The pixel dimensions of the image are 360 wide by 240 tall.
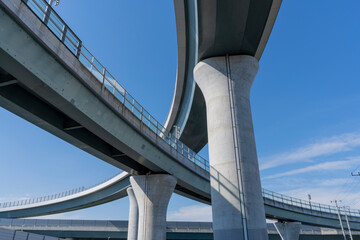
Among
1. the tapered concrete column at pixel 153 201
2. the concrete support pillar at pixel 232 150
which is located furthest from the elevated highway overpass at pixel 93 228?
the concrete support pillar at pixel 232 150

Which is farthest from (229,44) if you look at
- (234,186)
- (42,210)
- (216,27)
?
(42,210)

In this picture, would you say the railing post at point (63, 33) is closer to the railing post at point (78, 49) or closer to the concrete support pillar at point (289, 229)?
the railing post at point (78, 49)

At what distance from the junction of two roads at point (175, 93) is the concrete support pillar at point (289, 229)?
87.9 feet

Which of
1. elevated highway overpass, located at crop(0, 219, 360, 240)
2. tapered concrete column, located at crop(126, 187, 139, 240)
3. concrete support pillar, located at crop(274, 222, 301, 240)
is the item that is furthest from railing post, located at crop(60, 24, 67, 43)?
concrete support pillar, located at crop(274, 222, 301, 240)

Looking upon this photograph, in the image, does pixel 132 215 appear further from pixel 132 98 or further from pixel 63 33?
pixel 63 33

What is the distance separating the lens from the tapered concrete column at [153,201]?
20484mm

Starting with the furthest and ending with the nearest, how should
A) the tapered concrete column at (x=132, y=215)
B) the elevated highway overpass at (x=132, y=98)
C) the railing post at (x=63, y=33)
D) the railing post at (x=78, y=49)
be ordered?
the tapered concrete column at (x=132, y=215) < the railing post at (x=78, y=49) < the railing post at (x=63, y=33) < the elevated highway overpass at (x=132, y=98)

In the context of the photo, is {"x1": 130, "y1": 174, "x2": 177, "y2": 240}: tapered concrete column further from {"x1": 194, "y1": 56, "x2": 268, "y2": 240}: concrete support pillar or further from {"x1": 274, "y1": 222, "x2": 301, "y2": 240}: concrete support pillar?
{"x1": 274, "y1": 222, "x2": 301, "y2": 240}: concrete support pillar

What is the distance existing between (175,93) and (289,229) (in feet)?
114

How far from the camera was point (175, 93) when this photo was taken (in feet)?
91.6

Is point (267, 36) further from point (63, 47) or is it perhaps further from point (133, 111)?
point (63, 47)

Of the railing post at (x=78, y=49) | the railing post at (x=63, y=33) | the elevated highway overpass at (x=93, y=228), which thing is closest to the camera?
the railing post at (x=63, y=33)

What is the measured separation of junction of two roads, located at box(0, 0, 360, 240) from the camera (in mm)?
10094

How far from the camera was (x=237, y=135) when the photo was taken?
56.3 feet
